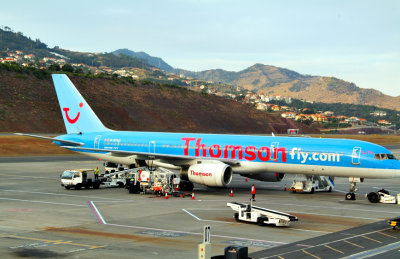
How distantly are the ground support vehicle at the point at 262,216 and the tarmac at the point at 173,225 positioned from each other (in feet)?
1.45

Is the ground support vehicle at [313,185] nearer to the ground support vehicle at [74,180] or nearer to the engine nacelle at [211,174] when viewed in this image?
the engine nacelle at [211,174]

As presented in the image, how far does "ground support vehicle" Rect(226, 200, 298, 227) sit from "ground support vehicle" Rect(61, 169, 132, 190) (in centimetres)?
1871

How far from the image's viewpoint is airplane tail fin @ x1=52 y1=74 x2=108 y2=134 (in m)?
52.2

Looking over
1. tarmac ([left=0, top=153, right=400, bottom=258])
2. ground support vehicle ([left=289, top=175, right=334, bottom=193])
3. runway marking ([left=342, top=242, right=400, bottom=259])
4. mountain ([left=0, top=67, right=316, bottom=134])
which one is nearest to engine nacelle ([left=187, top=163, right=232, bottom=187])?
tarmac ([left=0, top=153, right=400, bottom=258])

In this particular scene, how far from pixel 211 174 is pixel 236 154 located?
3.69 metres

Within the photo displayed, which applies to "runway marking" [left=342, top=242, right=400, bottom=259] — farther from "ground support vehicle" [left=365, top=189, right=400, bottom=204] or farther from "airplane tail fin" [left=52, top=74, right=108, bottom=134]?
"airplane tail fin" [left=52, top=74, right=108, bottom=134]

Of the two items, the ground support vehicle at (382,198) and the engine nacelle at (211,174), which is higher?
the engine nacelle at (211,174)

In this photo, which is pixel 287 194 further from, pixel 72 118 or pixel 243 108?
pixel 243 108

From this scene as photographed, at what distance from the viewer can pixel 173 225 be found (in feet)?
90.4

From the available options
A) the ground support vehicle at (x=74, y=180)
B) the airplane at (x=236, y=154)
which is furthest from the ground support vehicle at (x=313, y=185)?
the ground support vehicle at (x=74, y=180)

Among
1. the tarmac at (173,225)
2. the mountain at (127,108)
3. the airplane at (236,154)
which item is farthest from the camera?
the mountain at (127,108)

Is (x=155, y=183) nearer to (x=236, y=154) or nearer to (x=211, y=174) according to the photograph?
(x=211, y=174)

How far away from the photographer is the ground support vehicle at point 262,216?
89.6 ft

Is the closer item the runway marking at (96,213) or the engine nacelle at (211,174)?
the runway marking at (96,213)
